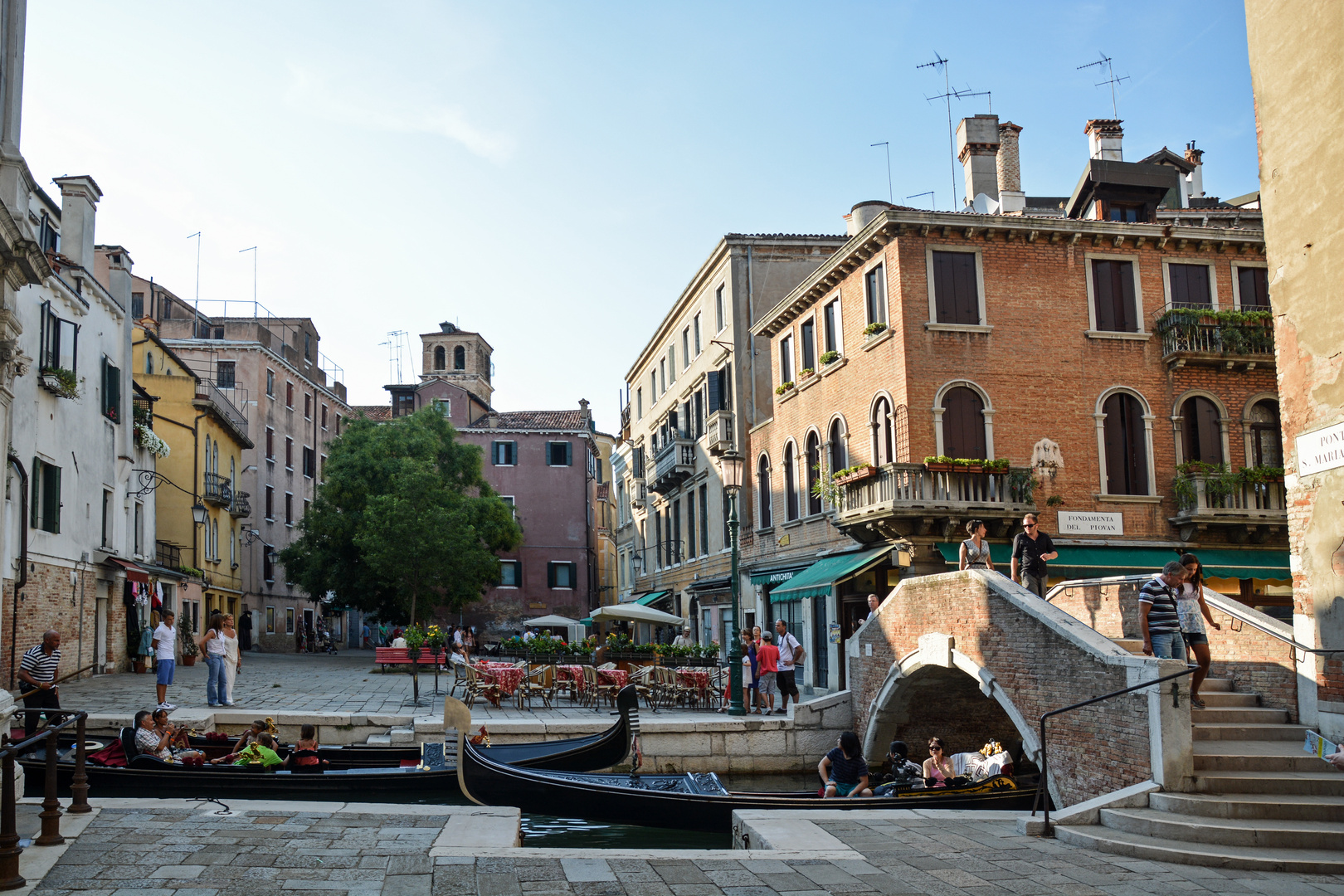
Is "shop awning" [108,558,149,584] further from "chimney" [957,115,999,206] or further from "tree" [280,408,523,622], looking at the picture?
"chimney" [957,115,999,206]

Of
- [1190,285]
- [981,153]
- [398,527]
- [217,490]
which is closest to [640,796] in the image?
[1190,285]

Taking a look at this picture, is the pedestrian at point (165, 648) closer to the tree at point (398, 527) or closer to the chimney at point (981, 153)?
the tree at point (398, 527)

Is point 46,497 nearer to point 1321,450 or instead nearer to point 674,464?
point 674,464

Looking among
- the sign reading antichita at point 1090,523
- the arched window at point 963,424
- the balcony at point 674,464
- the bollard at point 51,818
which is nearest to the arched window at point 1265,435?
the sign reading antichita at point 1090,523

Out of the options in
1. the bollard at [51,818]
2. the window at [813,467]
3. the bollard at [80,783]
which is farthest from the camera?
the window at [813,467]

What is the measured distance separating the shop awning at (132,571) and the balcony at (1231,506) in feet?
64.2

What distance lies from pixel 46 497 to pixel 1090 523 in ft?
57.8

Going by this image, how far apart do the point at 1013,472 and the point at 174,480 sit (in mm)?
22363

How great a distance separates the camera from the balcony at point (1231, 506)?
18844 millimetres

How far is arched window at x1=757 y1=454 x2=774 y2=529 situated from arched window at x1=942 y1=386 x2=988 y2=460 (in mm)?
7037

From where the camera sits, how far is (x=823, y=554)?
21.7 m

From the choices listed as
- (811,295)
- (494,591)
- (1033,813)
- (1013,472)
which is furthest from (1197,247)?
(494,591)

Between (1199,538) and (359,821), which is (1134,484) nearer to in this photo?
(1199,538)

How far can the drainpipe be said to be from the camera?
55.2 ft
